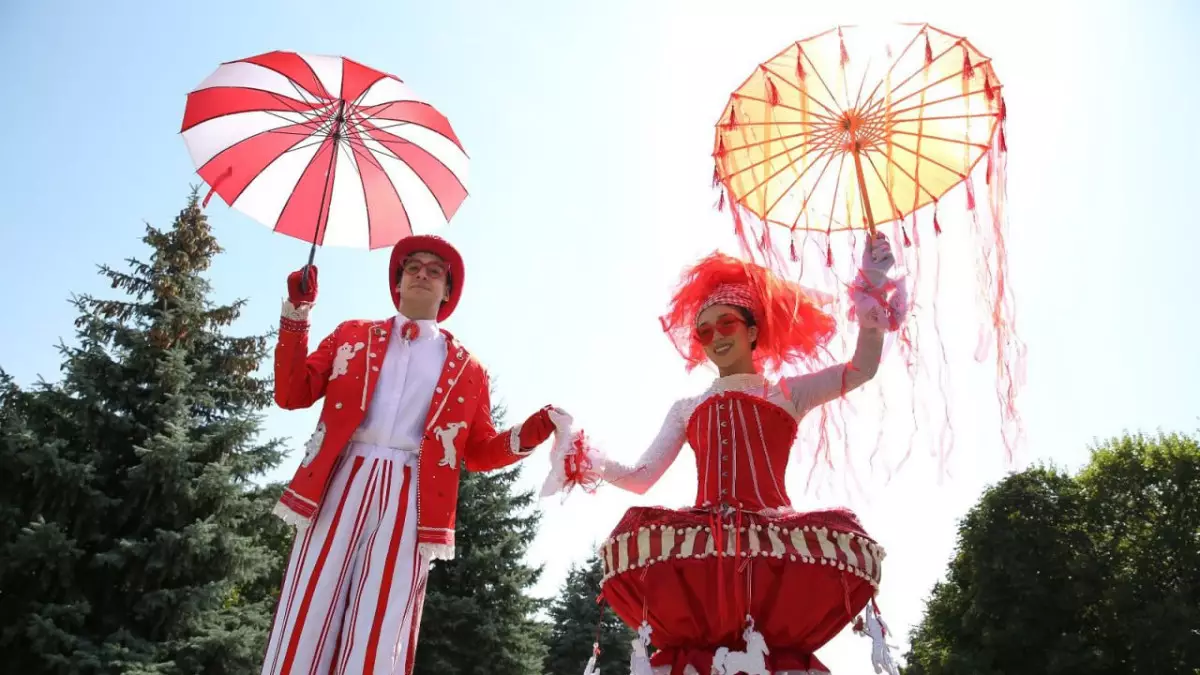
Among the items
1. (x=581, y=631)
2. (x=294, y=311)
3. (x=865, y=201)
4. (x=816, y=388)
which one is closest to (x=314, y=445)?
(x=294, y=311)

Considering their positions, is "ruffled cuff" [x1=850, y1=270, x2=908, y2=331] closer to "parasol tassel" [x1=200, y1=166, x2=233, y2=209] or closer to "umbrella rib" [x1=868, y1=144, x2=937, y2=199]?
Result: "umbrella rib" [x1=868, y1=144, x2=937, y2=199]

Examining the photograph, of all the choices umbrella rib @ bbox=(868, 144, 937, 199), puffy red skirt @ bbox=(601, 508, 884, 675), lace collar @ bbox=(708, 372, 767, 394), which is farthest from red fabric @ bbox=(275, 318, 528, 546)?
umbrella rib @ bbox=(868, 144, 937, 199)

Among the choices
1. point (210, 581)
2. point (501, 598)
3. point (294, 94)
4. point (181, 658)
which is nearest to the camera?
point (294, 94)

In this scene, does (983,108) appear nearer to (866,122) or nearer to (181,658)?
(866,122)

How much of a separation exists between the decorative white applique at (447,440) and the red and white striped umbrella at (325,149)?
1009mm

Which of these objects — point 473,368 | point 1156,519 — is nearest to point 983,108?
point 473,368

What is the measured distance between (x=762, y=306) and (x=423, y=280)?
1.63 metres

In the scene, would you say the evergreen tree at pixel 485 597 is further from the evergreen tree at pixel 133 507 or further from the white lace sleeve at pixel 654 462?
the white lace sleeve at pixel 654 462

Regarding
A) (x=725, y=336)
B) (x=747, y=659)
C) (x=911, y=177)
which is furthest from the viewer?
(x=725, y=336)

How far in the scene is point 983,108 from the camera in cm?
378

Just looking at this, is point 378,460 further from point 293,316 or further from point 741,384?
point 741,384

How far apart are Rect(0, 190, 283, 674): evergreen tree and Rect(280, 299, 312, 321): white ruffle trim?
889cm

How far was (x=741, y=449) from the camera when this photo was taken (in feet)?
12.4

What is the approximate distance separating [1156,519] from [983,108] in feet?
59.8
